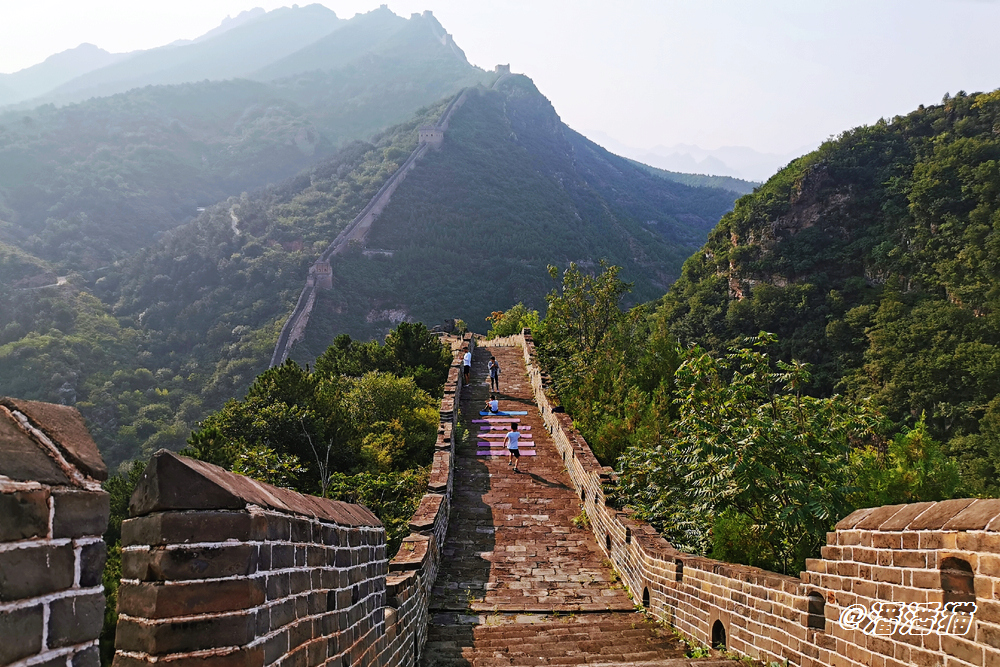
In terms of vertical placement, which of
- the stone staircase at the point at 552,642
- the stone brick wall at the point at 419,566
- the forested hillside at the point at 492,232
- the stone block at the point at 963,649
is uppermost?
the forested hillside at the point at 492,232

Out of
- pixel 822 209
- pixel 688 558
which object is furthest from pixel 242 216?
pixel 688 558

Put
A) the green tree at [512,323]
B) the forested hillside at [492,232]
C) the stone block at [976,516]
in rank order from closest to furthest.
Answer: the stone block at [976,516], the green tree at [512,323], the forested hillside at [492,232]

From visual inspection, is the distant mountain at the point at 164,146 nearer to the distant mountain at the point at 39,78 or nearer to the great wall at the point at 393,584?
the great wall at the point at 393,584

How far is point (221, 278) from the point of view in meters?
55.9

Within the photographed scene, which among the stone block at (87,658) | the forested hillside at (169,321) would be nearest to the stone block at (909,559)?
the stone block at (87,658)

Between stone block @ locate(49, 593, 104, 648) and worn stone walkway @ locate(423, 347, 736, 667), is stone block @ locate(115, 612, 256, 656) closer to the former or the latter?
stone block @ locate(49, 593, 104, 648)

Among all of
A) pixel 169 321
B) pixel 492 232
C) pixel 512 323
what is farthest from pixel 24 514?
pixel 492 232

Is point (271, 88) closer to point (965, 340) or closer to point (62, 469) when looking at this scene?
point (965, 340)

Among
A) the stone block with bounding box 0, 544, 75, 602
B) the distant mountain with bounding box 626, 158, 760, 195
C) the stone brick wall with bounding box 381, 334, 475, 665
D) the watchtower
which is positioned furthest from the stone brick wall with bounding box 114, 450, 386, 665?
the distant mountain with bounding box 626, 158, 760, 195

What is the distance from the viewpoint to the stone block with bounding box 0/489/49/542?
1.25 meters

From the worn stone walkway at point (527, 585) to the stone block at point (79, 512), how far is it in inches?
178

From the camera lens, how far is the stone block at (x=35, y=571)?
1248 mm

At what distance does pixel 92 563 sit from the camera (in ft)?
4.80

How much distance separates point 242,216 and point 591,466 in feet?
209
